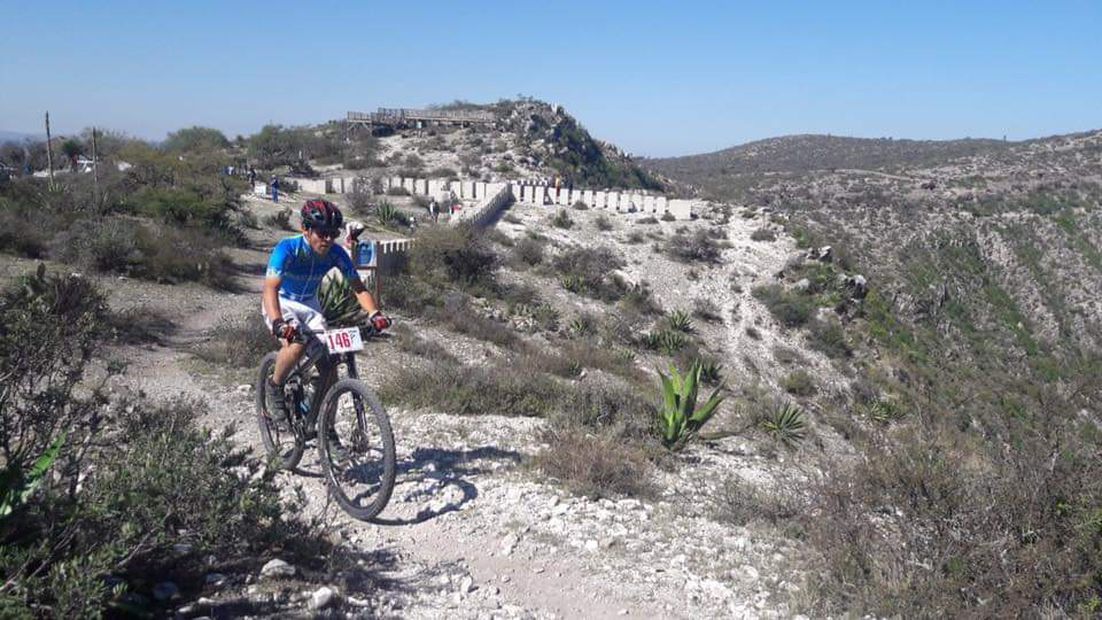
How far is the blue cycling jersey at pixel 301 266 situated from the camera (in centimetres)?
463

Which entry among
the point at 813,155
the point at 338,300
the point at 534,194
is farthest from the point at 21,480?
the point at 813,155

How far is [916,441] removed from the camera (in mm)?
4543

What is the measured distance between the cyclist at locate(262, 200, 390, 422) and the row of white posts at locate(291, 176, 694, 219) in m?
27.5

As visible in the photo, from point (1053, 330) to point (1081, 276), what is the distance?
7860mm

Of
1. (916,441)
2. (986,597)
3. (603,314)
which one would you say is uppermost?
(916,441)

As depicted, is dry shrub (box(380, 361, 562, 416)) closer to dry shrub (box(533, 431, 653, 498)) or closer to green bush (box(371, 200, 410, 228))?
dry shrub (box(533, 431, 653, 498))

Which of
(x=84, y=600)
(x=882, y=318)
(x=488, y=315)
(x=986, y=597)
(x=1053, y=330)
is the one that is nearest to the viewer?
(x=84, y=600)

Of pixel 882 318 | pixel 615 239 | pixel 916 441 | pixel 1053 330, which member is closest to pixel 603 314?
pixel 615 239

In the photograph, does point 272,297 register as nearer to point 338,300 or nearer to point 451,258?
point 338,300

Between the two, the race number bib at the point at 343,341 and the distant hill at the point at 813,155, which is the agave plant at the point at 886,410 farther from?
the distant hill at the point at 813,155

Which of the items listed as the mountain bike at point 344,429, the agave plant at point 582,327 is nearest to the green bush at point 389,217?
the agave plant at point 582,327

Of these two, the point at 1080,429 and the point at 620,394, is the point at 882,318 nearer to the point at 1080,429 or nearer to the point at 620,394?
the point at 620,394

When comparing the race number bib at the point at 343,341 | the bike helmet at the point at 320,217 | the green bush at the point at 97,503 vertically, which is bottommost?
the green bush at the point at 97,503

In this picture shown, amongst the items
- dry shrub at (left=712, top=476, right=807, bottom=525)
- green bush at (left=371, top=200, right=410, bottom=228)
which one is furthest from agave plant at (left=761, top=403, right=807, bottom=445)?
green bush at (left=371, top=200, right=410, bottom=228)
